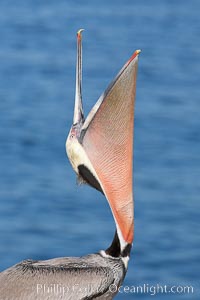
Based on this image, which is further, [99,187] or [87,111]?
[87,111]

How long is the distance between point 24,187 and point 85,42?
434cm

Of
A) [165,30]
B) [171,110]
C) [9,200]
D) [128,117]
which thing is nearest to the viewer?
[128,117]

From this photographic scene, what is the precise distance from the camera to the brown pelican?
4.84 m

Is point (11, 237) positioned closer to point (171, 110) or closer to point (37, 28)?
point (171, 110)

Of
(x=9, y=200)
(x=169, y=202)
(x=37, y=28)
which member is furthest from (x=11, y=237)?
(x=37, y=28)

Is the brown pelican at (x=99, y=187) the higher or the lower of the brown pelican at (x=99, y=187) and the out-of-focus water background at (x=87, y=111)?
the lower

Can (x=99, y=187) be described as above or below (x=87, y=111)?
below

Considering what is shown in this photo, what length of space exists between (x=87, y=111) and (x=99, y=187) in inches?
251

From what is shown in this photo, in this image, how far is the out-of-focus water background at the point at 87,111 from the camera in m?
9.80

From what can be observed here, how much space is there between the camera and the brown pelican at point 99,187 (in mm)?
4844

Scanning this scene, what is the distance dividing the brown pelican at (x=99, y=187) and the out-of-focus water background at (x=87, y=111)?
3831 mm

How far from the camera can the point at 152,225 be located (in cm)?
1021

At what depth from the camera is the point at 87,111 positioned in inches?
449

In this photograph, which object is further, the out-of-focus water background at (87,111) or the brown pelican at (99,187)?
the out-of-focus water background at (87,111)
